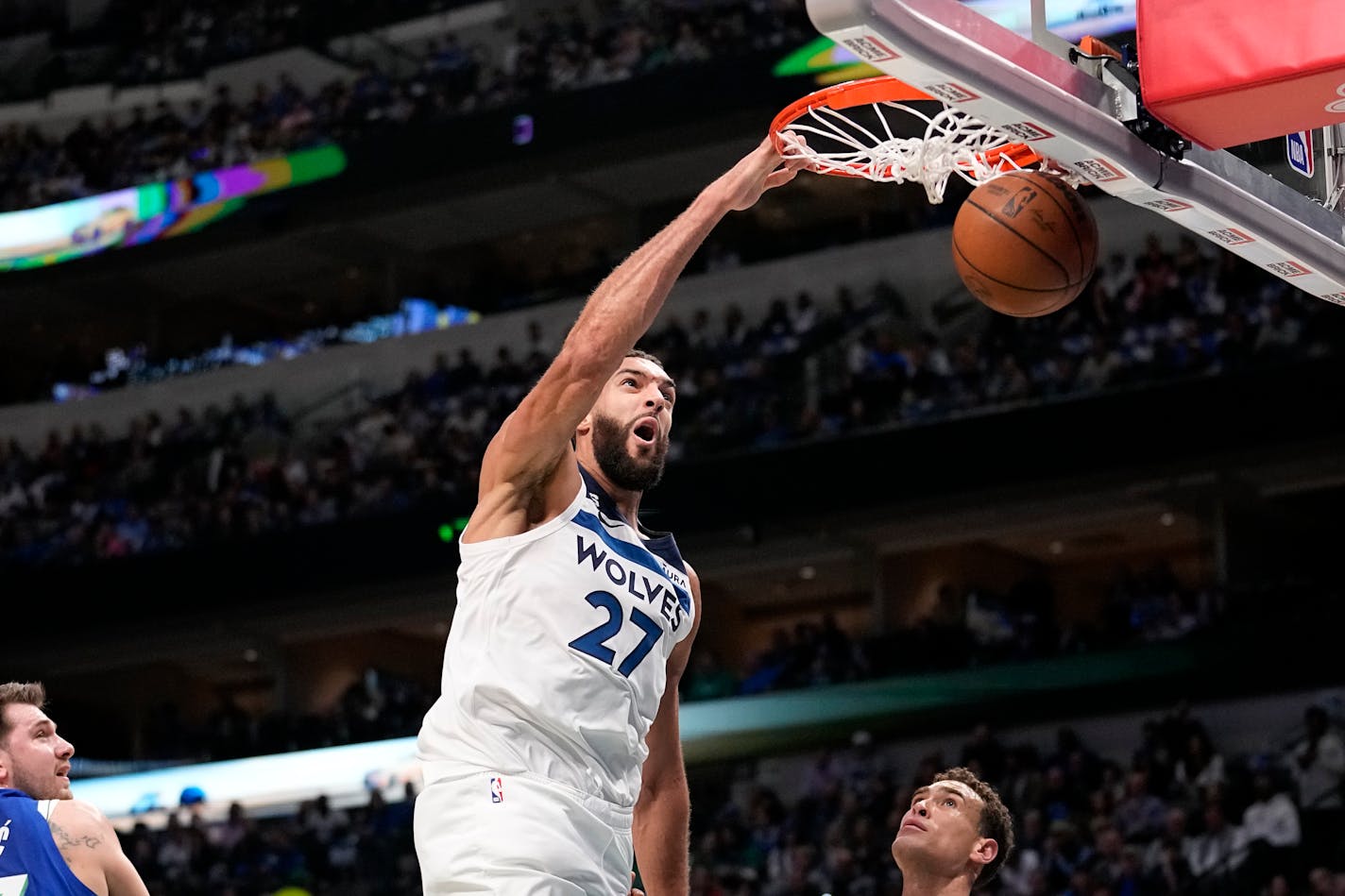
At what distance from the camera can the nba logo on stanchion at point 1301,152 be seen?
16.1 ft

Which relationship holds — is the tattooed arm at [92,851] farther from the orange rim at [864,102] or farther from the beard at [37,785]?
the orange rim at [864,102]

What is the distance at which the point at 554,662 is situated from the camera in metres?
3.78

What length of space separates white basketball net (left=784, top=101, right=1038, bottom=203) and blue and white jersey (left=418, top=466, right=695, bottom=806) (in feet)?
4.15

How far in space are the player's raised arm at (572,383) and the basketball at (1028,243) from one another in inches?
41.6

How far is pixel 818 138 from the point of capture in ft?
14.9

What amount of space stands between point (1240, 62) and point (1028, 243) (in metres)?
0.73

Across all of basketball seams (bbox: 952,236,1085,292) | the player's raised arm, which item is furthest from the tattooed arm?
basketball seams (bbox: 952,236,1085,292)

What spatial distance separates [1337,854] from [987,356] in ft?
20.9

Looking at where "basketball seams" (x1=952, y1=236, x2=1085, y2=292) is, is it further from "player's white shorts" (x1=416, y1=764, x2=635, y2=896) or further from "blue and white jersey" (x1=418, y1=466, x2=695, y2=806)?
"player's white shorts" (x1=416, y1=764, x2=635, y2=896)

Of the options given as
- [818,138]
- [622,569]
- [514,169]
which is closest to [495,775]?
[622,569]

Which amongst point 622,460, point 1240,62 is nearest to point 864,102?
point 1240,62

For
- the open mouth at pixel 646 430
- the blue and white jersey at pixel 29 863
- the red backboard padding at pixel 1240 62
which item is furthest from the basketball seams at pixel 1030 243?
the blue and white jersey at pixel 29 863

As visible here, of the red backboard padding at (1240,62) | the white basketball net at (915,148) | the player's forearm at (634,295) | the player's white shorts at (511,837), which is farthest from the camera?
the white basketball net at (915,148)

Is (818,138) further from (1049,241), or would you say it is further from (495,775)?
(495,775)
